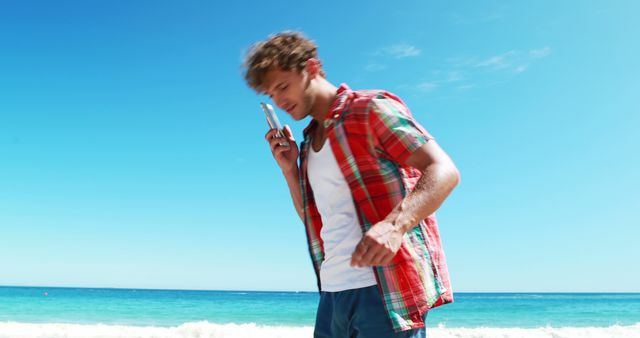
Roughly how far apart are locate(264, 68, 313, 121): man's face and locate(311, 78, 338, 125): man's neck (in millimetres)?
34

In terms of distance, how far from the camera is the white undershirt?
1539mm

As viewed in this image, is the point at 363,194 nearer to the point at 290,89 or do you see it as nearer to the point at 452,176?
the point at 452,176

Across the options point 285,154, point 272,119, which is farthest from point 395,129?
point 272,119

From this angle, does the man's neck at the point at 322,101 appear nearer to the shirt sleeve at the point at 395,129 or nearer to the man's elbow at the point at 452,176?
the shirt sleeve at the point at 395,129

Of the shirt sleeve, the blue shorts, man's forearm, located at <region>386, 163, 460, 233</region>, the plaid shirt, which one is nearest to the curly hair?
the plaid shirt

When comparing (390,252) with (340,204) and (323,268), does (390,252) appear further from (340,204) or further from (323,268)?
(323,268)

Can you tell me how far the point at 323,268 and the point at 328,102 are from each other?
1.87 feet

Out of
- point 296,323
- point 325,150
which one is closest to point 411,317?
point 325,150

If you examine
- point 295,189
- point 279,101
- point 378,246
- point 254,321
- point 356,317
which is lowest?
point 254,321

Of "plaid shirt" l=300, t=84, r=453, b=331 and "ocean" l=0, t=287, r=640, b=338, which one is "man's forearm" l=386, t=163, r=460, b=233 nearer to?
"plaid shirt" l=300, t=84, r=453, b=331

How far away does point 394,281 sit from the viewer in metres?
1.39

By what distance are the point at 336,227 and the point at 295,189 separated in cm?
39

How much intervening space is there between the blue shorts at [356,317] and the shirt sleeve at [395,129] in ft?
1.34

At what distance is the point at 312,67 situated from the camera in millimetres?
1712
